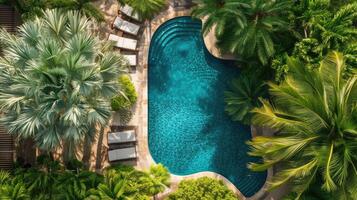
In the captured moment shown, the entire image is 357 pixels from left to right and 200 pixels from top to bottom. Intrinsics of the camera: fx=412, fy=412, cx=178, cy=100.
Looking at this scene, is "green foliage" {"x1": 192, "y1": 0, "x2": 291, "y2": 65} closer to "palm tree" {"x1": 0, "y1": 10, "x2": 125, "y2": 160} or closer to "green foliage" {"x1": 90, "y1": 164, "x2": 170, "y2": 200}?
"palm tree" {"x1": 0, "y1": 10, "x2": 125, "y2": 160}

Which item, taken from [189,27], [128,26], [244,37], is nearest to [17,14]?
[128,26]

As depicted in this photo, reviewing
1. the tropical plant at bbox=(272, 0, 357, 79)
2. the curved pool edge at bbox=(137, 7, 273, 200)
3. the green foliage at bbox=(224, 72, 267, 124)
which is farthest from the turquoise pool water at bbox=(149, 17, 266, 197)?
the tropical plant at bbox=(272, 0, 357, 79)

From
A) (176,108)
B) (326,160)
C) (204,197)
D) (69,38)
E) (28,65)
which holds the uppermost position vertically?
(69,38)

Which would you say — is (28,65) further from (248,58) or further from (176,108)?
(248,58)

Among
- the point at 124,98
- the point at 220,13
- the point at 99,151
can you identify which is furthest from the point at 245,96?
the point at 99,151

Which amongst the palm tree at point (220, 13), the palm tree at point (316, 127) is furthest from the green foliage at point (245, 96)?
the palm tree at point (220, 13)
